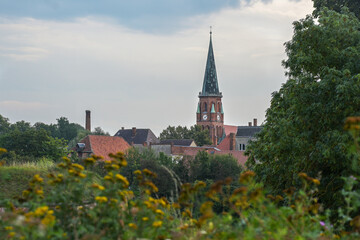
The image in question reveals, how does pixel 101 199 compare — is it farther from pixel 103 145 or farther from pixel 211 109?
pixel 211 109

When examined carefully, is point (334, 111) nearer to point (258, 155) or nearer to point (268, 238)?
point (258, 155)

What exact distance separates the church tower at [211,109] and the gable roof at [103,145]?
73.2 m

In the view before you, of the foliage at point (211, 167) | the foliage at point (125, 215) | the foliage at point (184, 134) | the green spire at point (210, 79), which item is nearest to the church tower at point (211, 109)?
the green spire at point (210, 79)

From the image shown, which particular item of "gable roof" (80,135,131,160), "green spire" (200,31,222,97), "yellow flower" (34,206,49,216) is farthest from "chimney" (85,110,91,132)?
"yellow flower" (34,206,49,216)

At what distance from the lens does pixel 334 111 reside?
602 inches

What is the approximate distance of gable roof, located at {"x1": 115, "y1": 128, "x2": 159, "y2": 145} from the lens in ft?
393

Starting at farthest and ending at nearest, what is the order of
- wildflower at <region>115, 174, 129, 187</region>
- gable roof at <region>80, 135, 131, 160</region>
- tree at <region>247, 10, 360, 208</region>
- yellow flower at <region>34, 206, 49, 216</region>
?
1. gable roof at <region>80, 135, 131, 160</region>
2. tree at <region>247, 10, 360, 208</region>
3. wildflower at <region>115, 174, 129, 187</region>
4. yellow flower at <region>34, 206, 49, 216</region>

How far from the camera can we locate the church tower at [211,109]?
15162 centimetres

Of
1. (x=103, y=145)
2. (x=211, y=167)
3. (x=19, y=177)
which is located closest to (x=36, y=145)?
(x=211, y=167)

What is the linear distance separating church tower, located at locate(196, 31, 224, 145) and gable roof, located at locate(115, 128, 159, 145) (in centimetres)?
3381

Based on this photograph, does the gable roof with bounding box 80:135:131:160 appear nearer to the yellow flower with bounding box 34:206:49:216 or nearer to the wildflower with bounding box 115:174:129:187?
the wildflower with bounding box 115:174:129:187

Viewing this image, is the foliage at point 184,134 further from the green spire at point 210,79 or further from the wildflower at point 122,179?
the wildflower at point 122,179

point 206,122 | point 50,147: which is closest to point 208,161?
point 50,147

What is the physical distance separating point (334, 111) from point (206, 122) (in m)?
143
